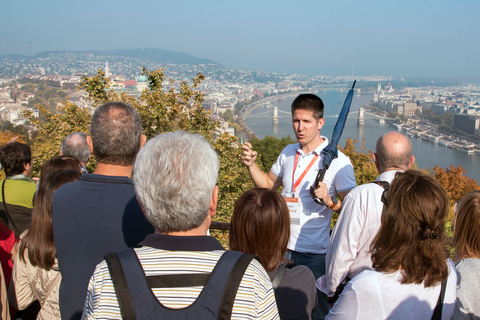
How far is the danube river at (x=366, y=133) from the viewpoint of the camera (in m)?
42.3

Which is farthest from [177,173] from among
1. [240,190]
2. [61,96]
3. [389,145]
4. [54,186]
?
[61,96]

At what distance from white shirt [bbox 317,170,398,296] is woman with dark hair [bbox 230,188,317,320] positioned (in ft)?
1.17

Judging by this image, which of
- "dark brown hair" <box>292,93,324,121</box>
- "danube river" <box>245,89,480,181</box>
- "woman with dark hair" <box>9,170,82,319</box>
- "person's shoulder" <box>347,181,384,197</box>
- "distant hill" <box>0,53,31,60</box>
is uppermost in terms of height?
"distant hill" <box>0,53,31,60</box>

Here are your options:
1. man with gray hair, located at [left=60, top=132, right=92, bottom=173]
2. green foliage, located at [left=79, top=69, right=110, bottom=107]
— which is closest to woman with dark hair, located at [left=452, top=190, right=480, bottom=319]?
man with gray hair, located at [left=60, top=132, right=92, bottom=173]

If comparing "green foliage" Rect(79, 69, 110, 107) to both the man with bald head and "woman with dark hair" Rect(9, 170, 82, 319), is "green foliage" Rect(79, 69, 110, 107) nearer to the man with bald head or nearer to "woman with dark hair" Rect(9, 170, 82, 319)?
"woman with dark hair" Rect(9, 170, 82, 319)

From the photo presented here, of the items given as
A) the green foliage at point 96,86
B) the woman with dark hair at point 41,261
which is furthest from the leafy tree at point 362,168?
the woman with dark hair at point 41,261

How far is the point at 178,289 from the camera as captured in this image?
88cm

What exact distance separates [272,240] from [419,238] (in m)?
0.54

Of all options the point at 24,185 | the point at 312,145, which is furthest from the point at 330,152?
the point at 24,185

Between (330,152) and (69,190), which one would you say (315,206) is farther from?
(69,190)

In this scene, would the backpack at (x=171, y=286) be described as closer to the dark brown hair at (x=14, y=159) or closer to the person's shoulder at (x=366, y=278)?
the person's shoulder at (x=366, y=278)

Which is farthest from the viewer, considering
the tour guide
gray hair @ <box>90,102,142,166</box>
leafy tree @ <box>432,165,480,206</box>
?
leafy tree @ <box>432,165,480,206</box>

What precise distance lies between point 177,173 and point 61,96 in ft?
263

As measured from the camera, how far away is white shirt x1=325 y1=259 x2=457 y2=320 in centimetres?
134
